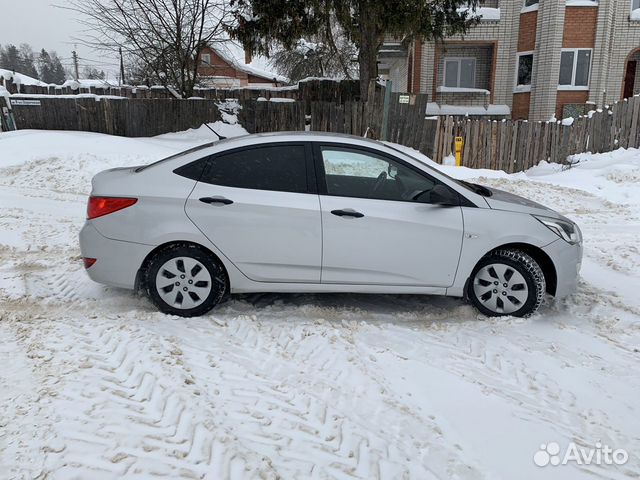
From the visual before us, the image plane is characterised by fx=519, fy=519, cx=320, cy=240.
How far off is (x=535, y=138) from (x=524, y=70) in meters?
9.15

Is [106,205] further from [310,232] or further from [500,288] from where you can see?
[500,288]

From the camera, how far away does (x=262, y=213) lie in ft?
14.2

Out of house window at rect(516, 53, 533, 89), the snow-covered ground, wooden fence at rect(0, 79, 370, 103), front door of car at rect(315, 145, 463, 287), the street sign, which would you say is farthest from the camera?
house window at rect(516, 53, 533, 89)

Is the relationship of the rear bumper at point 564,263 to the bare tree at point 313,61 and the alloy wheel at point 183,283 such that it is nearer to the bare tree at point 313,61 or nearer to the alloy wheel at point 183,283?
the alloy wheel at point 183,283

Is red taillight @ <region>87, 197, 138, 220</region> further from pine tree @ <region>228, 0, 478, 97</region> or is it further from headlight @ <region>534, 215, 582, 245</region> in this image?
pine tree @ <region>228, 0, 478, 97</region>

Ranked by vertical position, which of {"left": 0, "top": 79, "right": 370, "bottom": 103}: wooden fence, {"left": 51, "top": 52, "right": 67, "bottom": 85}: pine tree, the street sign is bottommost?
the street sign

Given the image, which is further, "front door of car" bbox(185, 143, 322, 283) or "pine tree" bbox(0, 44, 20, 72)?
"pine tree" bbox(0, 44, 20, 72)

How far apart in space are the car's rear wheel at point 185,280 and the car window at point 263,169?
67 centimetres

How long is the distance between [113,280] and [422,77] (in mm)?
19046

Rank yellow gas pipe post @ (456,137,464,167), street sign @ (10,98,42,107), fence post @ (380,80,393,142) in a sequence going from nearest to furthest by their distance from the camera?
fence post @ (380,80,393,142) → yellow gas pipe post @ (456,137,464,167) → street sign @ (10,98,42,107)

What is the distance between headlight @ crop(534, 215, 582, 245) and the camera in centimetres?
454

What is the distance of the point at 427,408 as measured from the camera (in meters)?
3.20

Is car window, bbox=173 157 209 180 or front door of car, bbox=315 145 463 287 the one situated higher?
car window, bbox=173 157 209 180

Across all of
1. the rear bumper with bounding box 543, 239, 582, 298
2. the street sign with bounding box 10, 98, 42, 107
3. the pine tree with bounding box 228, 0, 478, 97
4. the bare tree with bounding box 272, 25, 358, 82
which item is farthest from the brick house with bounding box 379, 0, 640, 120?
the rear bumper with bounding box 543, 239, 582, 298
